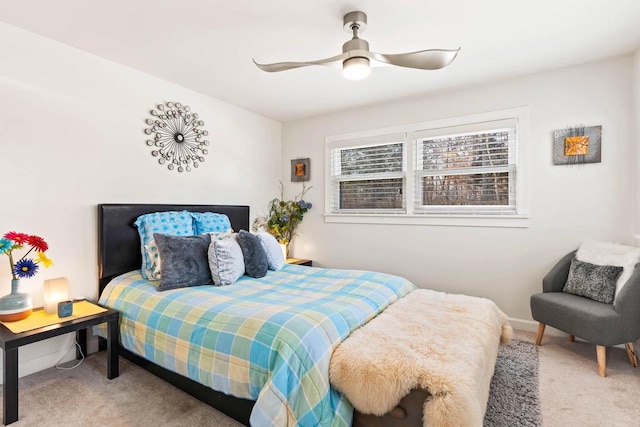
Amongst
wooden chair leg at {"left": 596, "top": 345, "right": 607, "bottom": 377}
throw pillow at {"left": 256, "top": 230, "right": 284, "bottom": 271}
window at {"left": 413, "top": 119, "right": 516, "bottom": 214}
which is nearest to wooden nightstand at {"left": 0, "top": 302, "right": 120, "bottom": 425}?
throw pillow at {"left": 256, "top": 230, "right": 284, "bottom": 271}

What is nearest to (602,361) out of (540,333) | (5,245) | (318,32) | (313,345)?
(540,333)

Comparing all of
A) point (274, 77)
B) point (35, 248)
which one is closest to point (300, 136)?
point (274, 77)

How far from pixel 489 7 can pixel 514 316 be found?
2.74 m

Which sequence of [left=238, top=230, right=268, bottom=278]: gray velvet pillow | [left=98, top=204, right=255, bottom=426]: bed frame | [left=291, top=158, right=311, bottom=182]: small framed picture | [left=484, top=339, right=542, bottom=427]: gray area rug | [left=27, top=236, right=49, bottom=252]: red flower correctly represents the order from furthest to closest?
[left=291, top=158, right=311, bottom=182]: small framed picture < [left=238, top=230, right=268, bottom=278]: gray velvet pillow < [left=98, top=204, right=255, bottom=426]: bed frame < [left=27, top=236, right=49, bottom=252]: red flower < [left=484, top=339, right=542, bottom=427]: gray area rug

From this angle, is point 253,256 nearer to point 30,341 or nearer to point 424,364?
point 30,341

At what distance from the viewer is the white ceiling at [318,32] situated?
6.86 ft

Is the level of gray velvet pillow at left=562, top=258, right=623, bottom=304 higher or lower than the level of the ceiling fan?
lower

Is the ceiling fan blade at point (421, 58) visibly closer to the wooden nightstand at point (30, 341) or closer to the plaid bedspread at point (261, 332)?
the plaid bedspread at point (261, 332)

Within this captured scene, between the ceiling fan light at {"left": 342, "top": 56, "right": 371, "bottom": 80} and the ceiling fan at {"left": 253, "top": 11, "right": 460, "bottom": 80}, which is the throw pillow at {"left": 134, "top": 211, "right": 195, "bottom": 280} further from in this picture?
the ceiling fan light at {"left": 342, "top": 56, "right": 371, "bottom": 80}

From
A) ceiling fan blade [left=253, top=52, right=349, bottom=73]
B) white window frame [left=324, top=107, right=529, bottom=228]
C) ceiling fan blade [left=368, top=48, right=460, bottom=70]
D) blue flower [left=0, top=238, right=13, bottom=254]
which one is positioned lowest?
blue flower [left=0, top=238, right=13, bottom=254]

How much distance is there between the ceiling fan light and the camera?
82.1 inches

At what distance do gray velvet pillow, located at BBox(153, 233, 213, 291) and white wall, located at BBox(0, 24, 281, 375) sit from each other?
0.70 metres

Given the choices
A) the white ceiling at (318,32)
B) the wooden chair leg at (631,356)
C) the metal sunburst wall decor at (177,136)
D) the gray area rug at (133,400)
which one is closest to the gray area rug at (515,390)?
the gray area rug at (133,400)

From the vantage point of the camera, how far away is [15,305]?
2.09 metres
